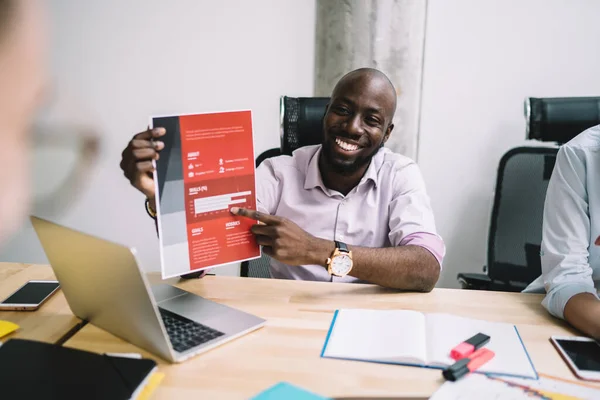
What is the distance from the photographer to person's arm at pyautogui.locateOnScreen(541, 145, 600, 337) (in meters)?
1.18

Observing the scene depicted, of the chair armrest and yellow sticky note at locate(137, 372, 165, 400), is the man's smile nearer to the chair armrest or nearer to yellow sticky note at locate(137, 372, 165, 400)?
the chair armrest

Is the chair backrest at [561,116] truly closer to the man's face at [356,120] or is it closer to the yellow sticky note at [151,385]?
the man's face at [356,120]

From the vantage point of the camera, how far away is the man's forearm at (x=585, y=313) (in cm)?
104

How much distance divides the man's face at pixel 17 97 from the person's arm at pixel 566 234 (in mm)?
1158

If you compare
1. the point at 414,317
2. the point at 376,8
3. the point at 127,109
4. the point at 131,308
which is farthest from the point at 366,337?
the point at 127,109

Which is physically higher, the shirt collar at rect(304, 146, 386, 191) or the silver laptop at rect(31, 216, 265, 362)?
the shirt collar at rect(304, 146, 386, 191)

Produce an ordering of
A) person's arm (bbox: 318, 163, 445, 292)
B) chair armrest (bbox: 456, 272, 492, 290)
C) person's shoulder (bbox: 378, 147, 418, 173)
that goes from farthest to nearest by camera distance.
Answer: chair armrest (bbox: 456, 272, 492, 290), person's shoulder (bbox: 378, 147, 418, 173), person's arm (bbox: 318, 163, 445, 292)

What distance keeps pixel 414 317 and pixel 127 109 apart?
1.96 meters

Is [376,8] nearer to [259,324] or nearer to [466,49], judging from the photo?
[466,49]

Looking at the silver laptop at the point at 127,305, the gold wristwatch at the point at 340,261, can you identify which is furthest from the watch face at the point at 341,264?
the silver laptop at the point at 127,305

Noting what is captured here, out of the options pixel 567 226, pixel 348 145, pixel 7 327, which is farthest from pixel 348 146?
pixel 7 327

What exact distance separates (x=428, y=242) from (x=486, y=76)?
1339 millimetres

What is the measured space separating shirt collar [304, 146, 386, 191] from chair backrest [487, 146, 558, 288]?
0.52m

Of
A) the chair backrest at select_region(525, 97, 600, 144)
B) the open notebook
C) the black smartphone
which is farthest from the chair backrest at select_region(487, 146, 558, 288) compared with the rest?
the black smartphone
